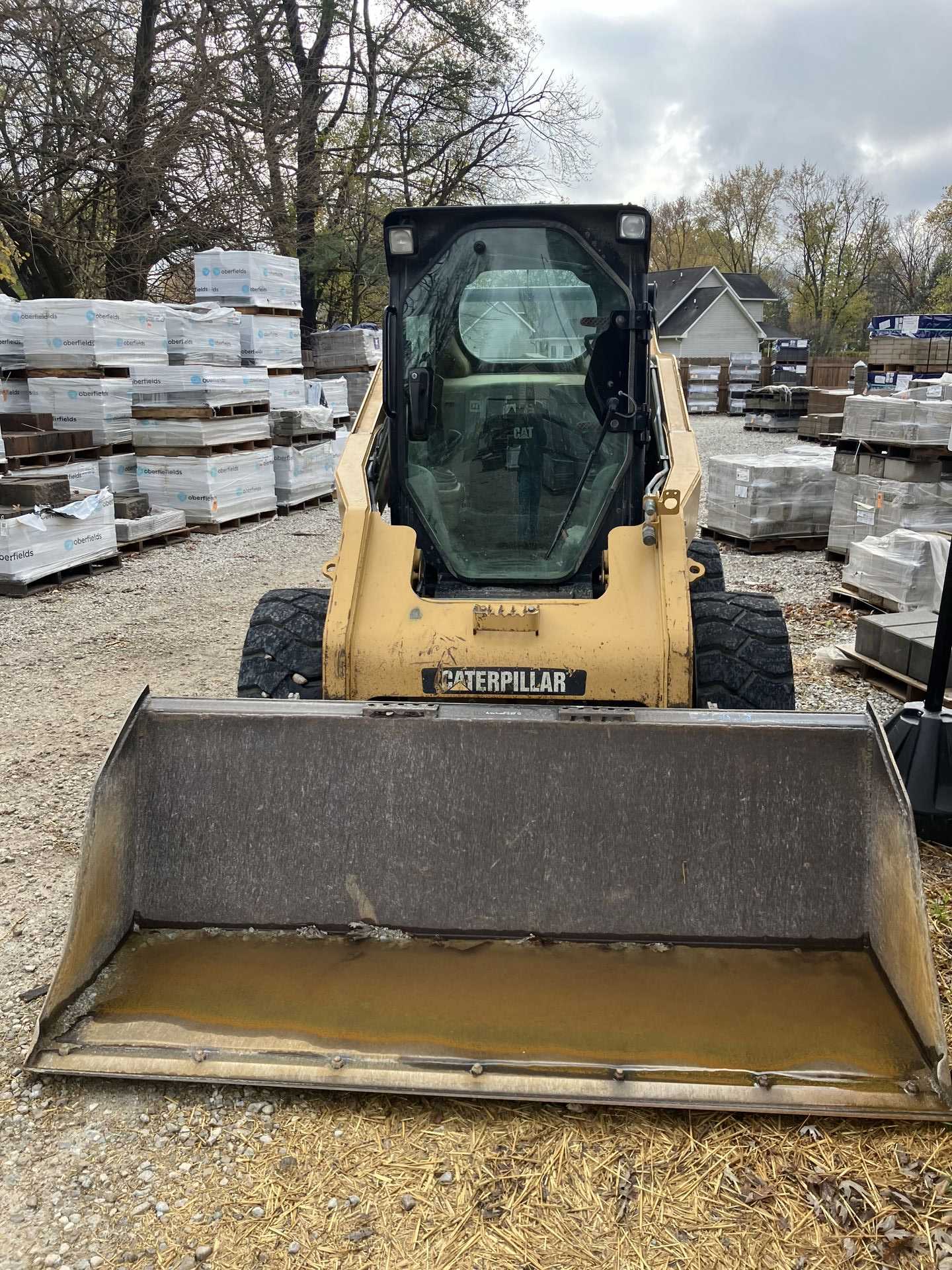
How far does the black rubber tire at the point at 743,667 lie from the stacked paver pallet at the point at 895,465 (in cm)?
471

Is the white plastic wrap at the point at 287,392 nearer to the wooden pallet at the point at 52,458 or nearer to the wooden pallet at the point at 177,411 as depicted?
the wooden pallet at the point at 177,411

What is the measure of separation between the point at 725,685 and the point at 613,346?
1.38m

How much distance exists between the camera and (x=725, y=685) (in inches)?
137

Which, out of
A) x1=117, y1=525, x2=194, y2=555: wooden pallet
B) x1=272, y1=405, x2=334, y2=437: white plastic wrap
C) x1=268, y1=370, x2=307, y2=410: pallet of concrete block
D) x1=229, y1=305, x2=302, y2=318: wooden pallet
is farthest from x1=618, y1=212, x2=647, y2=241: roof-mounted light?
x1=272, y1=405, x2=334, y2=437: white plastic wrap

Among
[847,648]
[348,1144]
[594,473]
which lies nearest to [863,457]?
[847,648]

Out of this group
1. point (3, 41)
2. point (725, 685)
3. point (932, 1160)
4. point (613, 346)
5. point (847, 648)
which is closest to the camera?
point (932, 1160)

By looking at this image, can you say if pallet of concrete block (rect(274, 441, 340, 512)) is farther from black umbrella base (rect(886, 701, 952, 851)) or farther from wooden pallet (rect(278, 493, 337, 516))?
black umbrella base (rect(886, 701, 952, 851))

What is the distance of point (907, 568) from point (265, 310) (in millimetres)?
7977

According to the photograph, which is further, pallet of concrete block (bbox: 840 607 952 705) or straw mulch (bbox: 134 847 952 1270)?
pallet of concrete block (bbox: 840 607 952 705)

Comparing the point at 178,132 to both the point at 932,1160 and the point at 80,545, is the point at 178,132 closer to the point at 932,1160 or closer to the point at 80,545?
the point at 80,545

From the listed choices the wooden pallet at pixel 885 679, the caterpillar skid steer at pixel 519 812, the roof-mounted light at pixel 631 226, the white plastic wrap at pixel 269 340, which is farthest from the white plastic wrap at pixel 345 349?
the roof-mounted light at pixel 631 226

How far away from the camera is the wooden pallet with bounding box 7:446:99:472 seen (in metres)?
8.69

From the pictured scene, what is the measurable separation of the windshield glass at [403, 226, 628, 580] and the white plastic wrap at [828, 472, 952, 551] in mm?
4560

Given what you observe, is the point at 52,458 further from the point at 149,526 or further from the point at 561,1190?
the point at 561,1190
